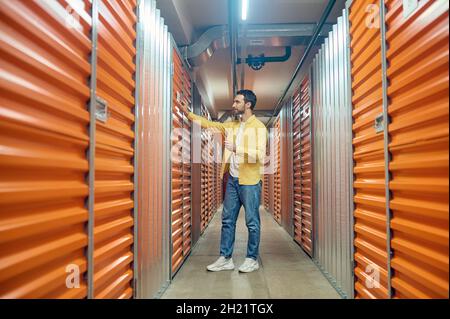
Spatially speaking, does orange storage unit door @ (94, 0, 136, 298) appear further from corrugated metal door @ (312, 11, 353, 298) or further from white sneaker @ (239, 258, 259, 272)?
corrugated metal door @ (312, 11, 353, 298)

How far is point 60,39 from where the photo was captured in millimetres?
1475

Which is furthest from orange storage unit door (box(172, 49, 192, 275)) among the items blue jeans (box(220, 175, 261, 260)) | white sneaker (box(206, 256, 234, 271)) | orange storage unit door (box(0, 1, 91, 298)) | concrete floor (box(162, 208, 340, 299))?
orange storage unit door (box(0, 1, 91, 298))

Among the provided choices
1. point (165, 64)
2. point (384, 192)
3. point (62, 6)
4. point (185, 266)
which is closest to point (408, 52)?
point (384, 192)

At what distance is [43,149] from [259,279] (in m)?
2.63

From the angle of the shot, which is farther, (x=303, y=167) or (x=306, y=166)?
(x=303, y=167)

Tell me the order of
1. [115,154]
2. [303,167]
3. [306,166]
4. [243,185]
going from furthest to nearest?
[303,167], [306,166], [243,185], [115,154]

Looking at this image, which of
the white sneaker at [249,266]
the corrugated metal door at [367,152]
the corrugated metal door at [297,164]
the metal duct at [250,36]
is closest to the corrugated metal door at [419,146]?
the corrugated metal door at [367,152]

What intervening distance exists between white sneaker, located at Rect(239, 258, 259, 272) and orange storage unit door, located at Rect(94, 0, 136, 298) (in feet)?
5.22

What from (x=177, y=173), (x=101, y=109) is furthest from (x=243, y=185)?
(x=101, y=109)

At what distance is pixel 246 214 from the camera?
12.2 ft

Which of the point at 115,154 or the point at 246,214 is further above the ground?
the point at 115,154

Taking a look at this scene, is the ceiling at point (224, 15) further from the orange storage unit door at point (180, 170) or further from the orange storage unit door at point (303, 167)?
the orange storage unit door at point (303, 167)

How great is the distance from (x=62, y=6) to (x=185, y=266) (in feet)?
10.3

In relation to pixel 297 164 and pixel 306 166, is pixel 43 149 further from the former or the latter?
pixel 297 164
